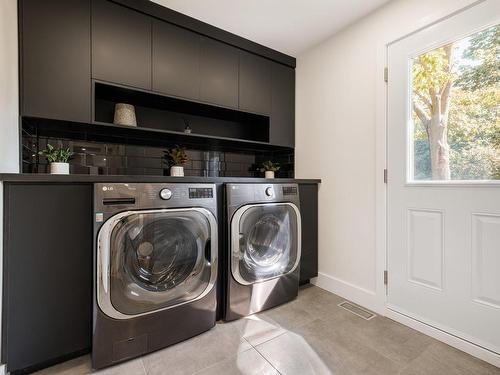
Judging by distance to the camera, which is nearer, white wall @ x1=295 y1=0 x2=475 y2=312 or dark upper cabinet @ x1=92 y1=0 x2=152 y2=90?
dark upper cabinet @ x1=92 y1=0 x2=152 y2=90

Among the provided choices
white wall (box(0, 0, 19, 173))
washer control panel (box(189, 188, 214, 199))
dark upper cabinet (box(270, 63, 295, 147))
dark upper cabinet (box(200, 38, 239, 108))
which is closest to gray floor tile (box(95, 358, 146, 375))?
washer control panel (box(189, 188, 214, 199))

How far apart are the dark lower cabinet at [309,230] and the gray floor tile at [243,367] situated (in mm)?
936

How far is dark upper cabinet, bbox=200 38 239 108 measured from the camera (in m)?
2.01

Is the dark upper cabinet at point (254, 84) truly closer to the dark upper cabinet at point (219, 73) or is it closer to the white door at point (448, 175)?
the dark upper cabinet at point (219, 73)

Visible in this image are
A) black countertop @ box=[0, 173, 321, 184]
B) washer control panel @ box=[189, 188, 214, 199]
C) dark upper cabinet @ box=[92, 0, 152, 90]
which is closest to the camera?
black countertop @ box=[0, 173, 321, 184]

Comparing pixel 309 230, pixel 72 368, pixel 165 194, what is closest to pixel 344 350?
pixel 309 230

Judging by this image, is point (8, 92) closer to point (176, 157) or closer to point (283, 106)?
point (176, 157)

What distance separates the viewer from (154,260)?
1370 mm

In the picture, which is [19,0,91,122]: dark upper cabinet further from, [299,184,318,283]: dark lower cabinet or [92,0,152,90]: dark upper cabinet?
[299,184,318,283]: dark lower cabinet

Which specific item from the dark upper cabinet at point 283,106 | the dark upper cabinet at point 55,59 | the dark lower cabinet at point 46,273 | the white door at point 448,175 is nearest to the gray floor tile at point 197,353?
the dark lower cabinet at point 46,273

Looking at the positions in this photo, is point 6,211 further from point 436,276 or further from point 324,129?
point 436,276

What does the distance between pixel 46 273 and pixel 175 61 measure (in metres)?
1.60

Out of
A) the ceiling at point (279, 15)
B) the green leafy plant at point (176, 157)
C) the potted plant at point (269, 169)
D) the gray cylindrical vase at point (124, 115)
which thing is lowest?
the potted plant at point (269, 169)

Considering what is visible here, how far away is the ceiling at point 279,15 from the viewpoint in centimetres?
172
